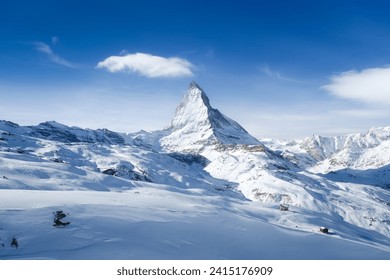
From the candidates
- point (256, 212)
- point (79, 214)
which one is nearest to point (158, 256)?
point (79, 214)

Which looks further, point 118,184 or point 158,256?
point 118,184

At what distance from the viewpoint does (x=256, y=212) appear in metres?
54.6

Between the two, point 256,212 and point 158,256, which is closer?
point 158,256

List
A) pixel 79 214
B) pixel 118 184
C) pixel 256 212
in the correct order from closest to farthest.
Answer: pixel 79 214, pixel 256 212, pixel 118 184

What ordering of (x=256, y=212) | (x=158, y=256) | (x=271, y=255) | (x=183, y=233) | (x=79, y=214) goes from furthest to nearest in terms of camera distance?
1. (x=256, y=212)
2. (x=79, y=214)
3. (x=183, y=233)
4. (x=271, y=255)
5. (x=158, y=256)

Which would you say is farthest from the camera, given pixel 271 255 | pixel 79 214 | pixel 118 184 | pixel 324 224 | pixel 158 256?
pixel 118 184

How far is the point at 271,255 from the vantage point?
2116 cm

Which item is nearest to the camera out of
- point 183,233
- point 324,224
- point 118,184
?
point 183,233

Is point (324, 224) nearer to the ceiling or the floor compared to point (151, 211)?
nearer to the floor
